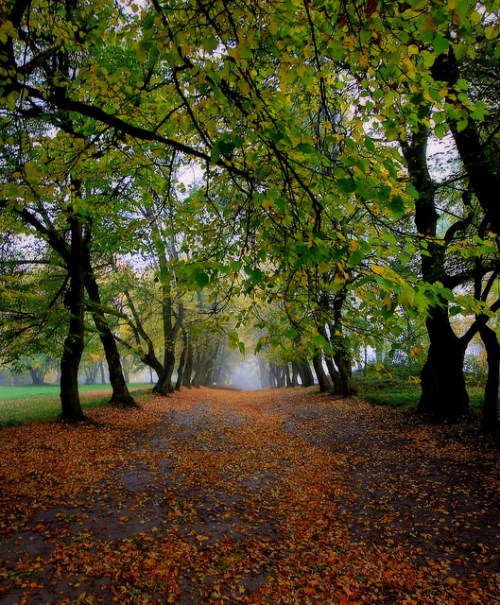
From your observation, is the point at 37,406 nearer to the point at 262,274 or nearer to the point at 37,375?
the point at 262,274

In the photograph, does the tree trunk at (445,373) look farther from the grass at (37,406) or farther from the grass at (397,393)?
the grass at (37,406)

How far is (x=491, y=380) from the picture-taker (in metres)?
8.48

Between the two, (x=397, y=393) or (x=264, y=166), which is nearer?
(x=264, y=166)

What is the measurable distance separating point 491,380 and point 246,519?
23.0 feet

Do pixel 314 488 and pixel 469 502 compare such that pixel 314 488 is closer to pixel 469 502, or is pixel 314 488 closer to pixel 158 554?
pixel 469 502

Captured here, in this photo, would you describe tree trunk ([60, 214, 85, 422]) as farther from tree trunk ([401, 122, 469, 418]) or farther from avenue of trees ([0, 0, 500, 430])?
tree trunk ([401, 122, 469, 418])

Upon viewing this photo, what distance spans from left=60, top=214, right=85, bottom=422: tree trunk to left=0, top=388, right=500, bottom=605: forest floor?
1.15m

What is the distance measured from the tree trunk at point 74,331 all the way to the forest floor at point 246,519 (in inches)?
45.1

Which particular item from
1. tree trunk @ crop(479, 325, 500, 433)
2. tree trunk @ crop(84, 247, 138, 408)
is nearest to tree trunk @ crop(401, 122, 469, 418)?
tree trunk @ crop(479, 325, 500, 433)

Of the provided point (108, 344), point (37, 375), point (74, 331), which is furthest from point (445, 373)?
point (37, 375)

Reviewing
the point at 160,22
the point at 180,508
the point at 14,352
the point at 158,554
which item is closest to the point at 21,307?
the point at 14,352

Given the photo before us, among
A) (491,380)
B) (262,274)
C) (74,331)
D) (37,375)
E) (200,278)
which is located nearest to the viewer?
(200,278)

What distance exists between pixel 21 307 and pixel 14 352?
52.2 inches

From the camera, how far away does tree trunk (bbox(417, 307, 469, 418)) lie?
10.4 meters
